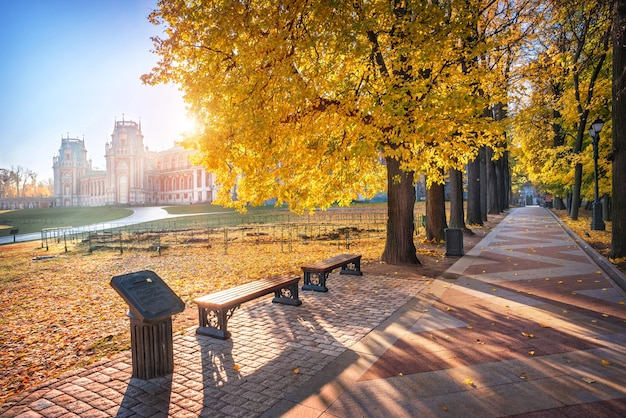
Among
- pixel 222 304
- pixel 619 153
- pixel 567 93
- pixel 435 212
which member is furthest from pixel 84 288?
pixel 567 93

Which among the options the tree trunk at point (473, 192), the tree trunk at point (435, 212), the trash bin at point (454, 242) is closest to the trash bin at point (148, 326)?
the trash bin at point (454, 242)

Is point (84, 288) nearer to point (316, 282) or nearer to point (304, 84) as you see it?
point (316, 282)

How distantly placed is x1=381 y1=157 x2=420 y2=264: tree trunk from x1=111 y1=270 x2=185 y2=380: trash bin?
8.08 metres

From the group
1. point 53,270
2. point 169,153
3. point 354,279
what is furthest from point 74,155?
point 354,279

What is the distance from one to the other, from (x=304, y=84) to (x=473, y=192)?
17070mm

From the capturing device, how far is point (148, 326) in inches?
171

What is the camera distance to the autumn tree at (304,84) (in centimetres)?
816

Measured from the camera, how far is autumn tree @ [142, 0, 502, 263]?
8.16 m

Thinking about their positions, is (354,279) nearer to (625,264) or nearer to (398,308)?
(398,308)

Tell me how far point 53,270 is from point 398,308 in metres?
12.3

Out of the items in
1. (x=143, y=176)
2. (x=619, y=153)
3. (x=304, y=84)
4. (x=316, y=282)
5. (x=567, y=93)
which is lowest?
(x=316, y=282)

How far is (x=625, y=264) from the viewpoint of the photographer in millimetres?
9898

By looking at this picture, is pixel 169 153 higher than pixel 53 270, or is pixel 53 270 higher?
pixel 169 153

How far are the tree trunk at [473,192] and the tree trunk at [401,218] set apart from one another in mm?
11778
